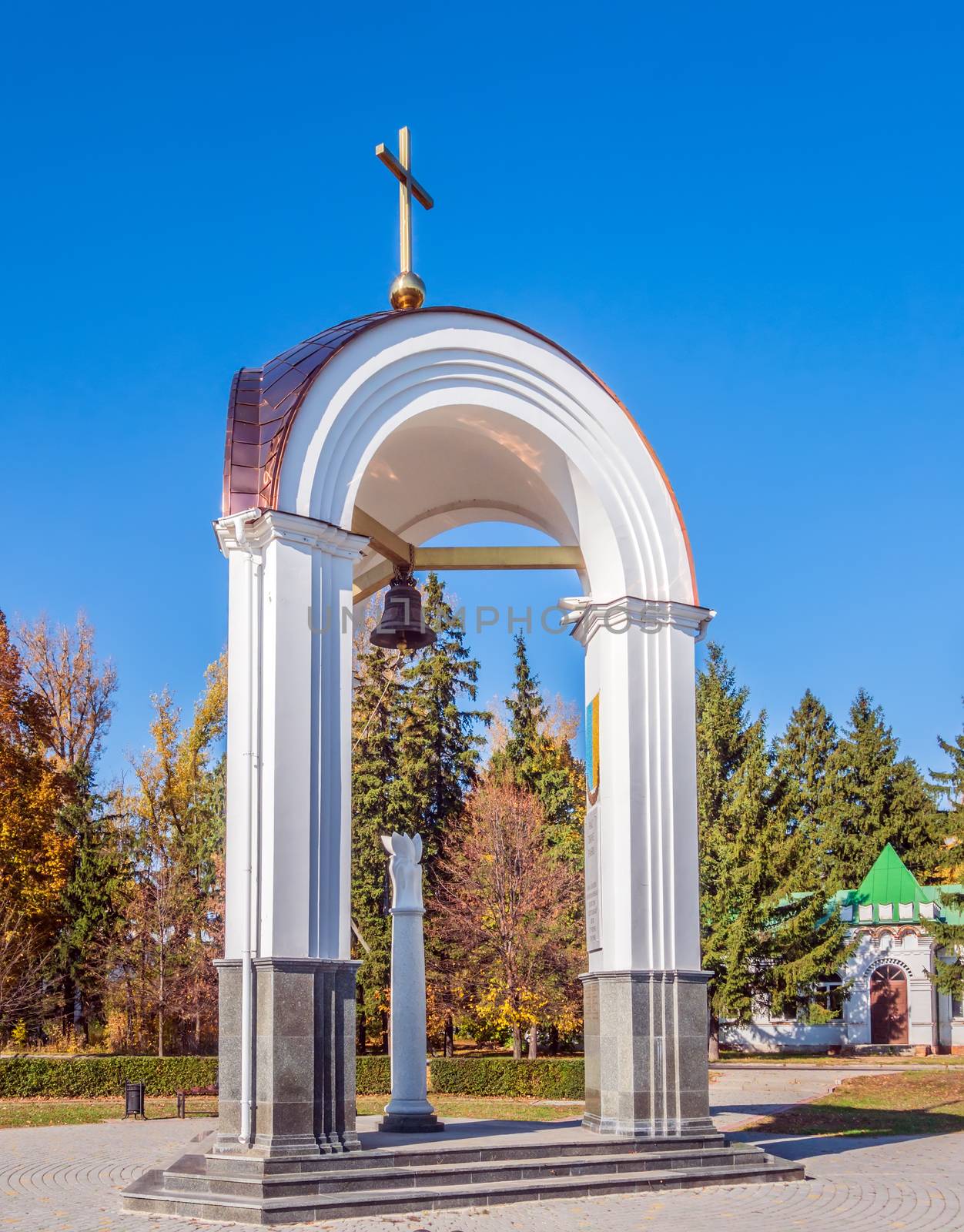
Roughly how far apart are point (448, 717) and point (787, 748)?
25959 mm

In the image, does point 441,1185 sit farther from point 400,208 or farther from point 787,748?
point 787,748

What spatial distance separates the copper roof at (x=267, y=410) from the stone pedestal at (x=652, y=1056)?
17.6ft

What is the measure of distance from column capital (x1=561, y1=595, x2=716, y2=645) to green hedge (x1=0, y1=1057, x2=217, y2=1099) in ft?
53.6

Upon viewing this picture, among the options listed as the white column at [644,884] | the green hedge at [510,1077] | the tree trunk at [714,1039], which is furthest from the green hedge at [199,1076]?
the tree trunk at [714,1039]

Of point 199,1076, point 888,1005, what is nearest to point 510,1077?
point 199,1076

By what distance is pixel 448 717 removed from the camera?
1439 inches

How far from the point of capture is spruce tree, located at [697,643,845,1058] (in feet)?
116

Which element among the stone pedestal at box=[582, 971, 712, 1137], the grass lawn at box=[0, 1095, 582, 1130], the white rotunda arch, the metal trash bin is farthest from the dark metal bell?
the metal trash bin

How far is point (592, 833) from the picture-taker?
42.0ft

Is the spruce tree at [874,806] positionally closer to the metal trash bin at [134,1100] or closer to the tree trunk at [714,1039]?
the tree trunk at [714,1039]

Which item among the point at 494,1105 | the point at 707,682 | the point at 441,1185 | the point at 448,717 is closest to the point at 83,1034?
the point at 448,717

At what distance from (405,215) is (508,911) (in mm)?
21876

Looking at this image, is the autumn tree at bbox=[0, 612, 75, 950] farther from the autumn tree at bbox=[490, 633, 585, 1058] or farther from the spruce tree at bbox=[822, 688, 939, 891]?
the spruce tree at bbox=[822, 688, 939, 891]

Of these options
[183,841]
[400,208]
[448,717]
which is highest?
[400,208]
